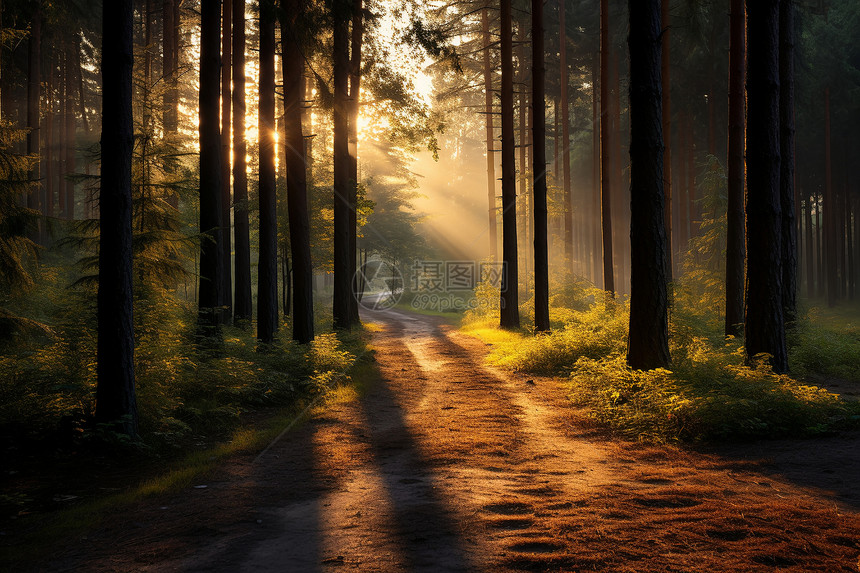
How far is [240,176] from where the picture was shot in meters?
19.6

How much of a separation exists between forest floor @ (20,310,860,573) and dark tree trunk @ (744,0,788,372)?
13.1ft

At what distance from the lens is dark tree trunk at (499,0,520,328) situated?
21.8 metres

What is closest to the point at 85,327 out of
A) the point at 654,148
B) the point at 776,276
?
the point at 654,148

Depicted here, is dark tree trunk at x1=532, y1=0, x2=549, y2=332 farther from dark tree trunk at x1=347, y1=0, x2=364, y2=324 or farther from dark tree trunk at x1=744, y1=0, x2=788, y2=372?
dark tree trunk at x1=744, y1=0, x2=788, y2=372

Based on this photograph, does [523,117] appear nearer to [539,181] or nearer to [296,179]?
[539,181]

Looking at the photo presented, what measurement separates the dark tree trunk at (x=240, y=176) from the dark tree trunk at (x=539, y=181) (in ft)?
31.4

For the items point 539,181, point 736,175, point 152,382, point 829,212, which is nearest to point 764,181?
point 736,175

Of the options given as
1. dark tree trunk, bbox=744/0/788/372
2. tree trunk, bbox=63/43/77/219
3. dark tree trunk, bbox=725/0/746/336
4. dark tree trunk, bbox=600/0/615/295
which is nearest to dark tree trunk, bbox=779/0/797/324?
dark tree trunk, bbox=725/0/746/336

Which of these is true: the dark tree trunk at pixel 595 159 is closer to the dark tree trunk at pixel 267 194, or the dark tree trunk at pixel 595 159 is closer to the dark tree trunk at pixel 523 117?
the dark tree trunk at pixel 523 117

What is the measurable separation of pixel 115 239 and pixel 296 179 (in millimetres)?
7771

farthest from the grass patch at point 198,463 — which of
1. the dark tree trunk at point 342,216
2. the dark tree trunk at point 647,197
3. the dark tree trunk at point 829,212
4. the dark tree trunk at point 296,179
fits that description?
the dark tree trunk at point 829,212

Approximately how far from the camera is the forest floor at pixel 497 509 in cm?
395

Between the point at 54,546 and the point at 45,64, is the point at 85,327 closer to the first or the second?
the point at 54,546

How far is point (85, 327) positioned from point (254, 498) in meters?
5.32
